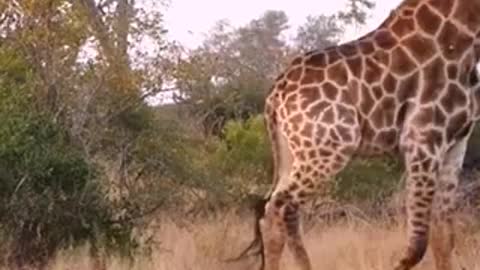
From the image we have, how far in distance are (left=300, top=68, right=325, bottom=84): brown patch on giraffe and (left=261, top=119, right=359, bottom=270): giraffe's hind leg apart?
438 millimetres

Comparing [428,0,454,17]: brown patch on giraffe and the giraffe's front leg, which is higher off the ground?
[428,0,454,17]: brown patch on giraffe

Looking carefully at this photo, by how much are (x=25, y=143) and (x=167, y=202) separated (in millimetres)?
2799

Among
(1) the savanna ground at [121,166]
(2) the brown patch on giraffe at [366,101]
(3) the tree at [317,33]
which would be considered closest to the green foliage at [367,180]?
(1) the savanna ground at [121,166]

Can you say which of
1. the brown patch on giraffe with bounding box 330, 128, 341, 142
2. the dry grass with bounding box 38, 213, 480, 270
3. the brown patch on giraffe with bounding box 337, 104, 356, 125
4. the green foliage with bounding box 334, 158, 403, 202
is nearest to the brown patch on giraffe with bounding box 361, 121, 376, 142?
the brown patch on giraffe with bounding box 337, 104, 356, 125

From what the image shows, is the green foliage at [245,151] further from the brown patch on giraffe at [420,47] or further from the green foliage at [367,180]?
the brown patch on giraffe at [420,47]

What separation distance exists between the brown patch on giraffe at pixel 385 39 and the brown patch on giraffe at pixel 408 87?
11.5 inches

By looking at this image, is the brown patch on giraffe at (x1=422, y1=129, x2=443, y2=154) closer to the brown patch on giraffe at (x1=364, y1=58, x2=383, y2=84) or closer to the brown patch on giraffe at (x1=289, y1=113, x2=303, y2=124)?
the brown patch on giraffe at (x1=364, y1=58, x2=383, y2=84)

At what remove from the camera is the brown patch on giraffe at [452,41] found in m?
8.58

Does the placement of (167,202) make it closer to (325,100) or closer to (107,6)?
(107,6)

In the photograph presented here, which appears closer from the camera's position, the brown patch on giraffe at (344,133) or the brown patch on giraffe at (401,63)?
the brown patch on giraffe at (344,133)

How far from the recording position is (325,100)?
854cm

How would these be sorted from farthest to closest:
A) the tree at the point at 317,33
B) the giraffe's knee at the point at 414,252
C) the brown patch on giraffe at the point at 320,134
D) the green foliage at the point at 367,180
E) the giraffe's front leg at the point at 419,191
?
1. the tree at the point at 317,33
2. the green foliage at the point at 367,180
3. the brown patch on giraffe at the point at 320,134
4. the giraffe's front leg at the point at 419,191
5. the giraffe's knee at the point at 414,252

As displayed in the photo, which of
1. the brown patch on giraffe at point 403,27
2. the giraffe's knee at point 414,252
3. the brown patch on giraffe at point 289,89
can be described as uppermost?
the brown patch on giraffe at point 403,27

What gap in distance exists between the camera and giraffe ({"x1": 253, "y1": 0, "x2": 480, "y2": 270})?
8367 mm
